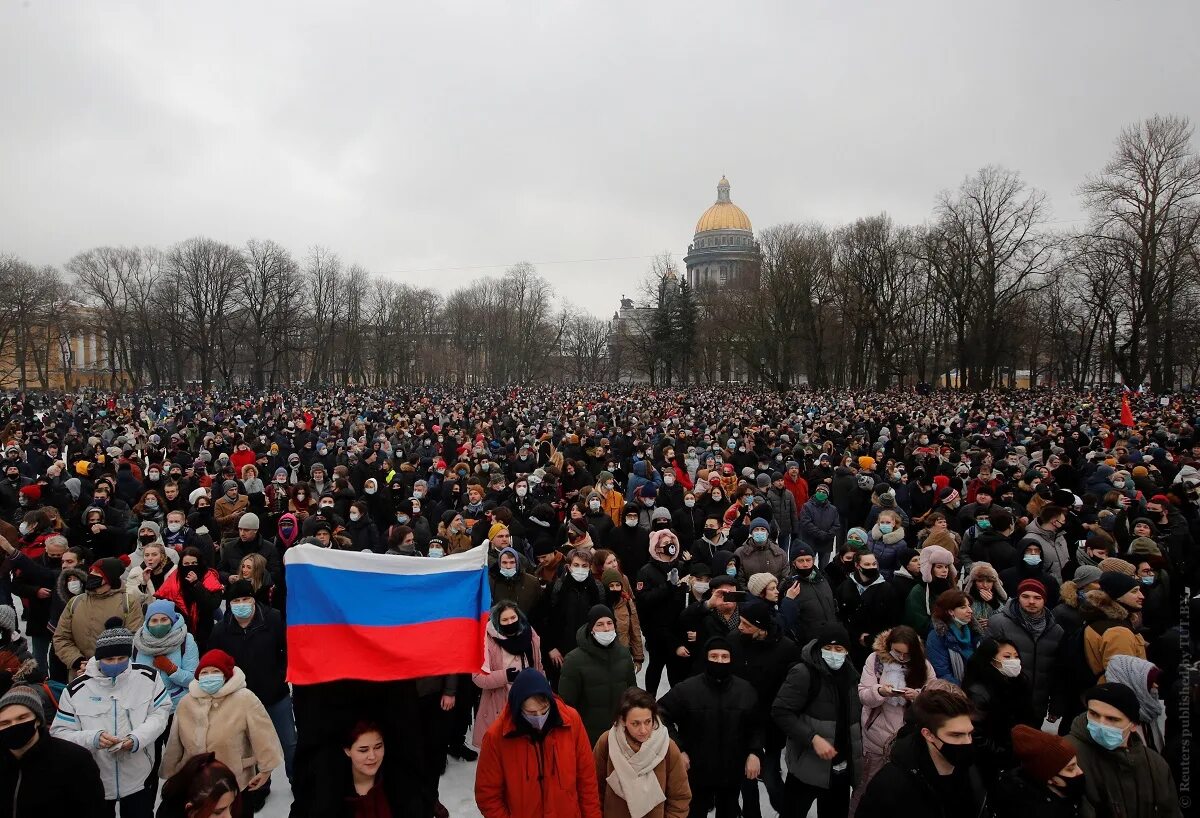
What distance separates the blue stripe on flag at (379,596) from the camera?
3.62m

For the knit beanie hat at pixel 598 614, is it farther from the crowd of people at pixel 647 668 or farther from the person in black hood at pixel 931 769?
the person in black hood at pixel 931 769

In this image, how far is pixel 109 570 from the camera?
5559 millimetres

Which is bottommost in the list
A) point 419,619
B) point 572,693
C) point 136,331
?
point 572,693

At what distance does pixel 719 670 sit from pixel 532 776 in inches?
48.2

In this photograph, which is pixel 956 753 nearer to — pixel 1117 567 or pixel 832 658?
pixel 832 658

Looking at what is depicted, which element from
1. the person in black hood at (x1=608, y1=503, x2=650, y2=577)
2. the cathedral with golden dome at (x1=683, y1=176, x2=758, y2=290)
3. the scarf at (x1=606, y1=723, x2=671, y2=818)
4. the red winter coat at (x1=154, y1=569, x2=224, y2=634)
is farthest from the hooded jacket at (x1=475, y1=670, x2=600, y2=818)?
the cathedral with golden dome at (x1=683, y1=176, x2=758, y2=290)

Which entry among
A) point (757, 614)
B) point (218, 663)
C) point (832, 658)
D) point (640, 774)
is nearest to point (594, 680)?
point (640, 774)

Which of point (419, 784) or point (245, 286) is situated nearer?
point (419, 784)

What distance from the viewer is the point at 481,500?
1006 cm

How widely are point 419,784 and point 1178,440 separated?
1955cm

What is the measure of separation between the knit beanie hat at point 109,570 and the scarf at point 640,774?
163 inches

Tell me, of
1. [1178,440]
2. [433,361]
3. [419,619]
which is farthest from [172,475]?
[433,361]

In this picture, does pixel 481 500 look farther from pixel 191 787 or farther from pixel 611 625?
pixel 191 787

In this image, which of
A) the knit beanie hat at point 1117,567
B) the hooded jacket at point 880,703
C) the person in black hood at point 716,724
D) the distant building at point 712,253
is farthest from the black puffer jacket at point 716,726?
the distant building at point 712,253
